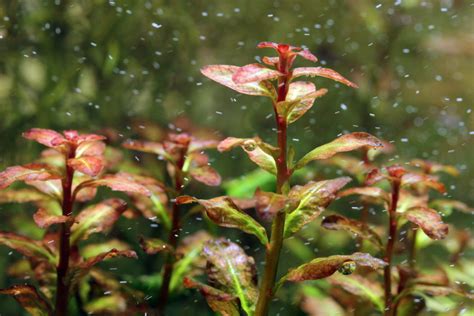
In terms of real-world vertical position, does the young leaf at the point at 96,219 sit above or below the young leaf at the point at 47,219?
below

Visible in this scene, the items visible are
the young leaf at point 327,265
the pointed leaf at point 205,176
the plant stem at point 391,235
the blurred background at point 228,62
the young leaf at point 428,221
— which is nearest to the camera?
the young leaf at point 327,265

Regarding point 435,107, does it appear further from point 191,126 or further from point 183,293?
point 183,293

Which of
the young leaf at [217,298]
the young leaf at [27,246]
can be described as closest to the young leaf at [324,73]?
the young leaf at [217,298]

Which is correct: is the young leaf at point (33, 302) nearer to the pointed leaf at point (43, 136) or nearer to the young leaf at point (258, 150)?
the pointed leaf at point (43, 136)

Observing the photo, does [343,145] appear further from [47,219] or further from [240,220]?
[47,219]

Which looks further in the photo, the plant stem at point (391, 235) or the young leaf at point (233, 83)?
the plant stem at point (391, 235)

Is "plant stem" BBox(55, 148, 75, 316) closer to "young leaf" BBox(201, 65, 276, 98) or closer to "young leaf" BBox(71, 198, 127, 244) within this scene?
"young leaf" BBox(71, 198, 127, 244)
